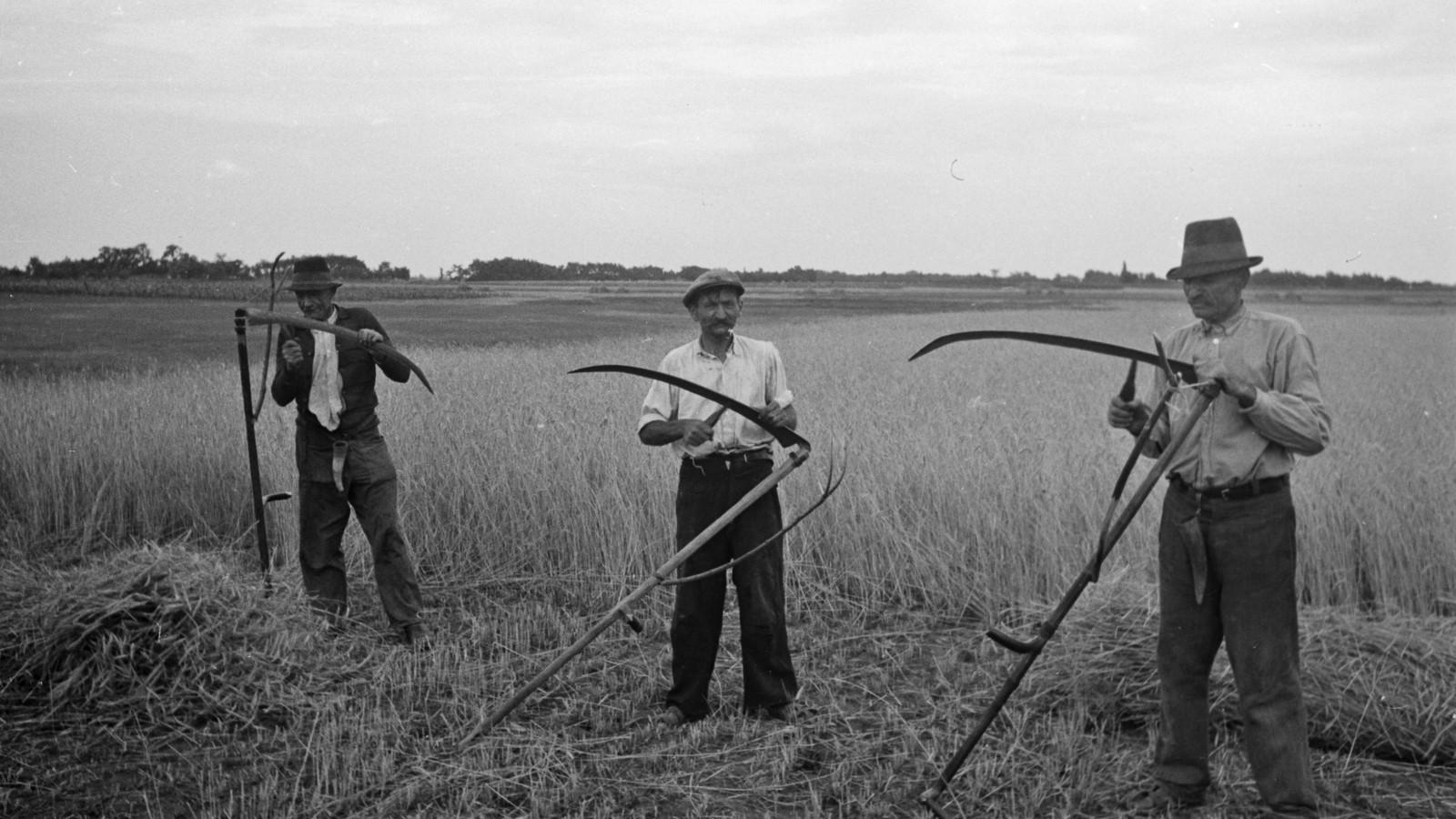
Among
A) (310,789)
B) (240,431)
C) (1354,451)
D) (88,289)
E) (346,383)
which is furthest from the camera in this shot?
(88,289)

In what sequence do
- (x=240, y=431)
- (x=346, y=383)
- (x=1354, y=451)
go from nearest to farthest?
(x=346, y=383)
(x=1354, y=451)
(x=240, y=431)

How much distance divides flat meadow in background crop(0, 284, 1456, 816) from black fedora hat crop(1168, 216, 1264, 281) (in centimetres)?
156

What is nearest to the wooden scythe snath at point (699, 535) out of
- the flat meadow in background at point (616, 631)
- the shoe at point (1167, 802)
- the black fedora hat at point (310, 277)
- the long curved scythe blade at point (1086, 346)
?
the flat meadow in background at point (616, 631)

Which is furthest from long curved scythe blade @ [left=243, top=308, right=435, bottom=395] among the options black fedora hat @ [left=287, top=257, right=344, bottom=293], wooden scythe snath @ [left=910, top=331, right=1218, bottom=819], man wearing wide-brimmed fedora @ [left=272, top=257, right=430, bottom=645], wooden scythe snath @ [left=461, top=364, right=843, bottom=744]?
wooden scythe snath @ [left=910, top=331, right=1218, bottom=819]

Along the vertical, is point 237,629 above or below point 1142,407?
below

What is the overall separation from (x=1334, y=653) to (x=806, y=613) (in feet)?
7.61

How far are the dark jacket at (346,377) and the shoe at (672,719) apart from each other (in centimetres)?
185

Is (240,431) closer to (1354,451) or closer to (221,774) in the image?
(221,774)

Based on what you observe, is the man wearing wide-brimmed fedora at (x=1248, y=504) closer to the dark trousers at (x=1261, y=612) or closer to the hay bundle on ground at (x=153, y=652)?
the dark trousers at (x=1261, y=612)

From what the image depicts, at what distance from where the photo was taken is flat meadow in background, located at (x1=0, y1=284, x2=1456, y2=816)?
3557 mm

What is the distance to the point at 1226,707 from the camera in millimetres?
3857

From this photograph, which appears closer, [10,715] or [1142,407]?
[1142,407]

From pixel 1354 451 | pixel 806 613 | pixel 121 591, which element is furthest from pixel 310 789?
pixel 1354 451

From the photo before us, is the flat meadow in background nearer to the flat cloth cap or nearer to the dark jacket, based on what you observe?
the dark jacket
